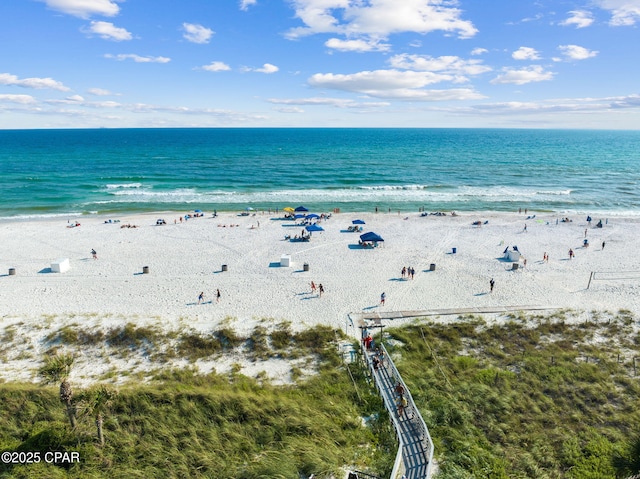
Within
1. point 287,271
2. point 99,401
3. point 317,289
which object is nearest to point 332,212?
point 287,271

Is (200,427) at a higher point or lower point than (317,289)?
lower

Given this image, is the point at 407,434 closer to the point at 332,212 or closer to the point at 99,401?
the point at 99,401

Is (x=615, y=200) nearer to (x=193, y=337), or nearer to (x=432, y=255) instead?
(x=432, y=255)

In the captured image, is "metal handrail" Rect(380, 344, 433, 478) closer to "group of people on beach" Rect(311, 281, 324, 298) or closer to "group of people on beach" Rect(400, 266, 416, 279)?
"group of people on beach" Rect(311, 281, 324, 298)

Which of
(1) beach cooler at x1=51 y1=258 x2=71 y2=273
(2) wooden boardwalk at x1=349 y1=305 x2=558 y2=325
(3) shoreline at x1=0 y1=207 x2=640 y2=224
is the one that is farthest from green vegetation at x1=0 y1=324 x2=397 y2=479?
(3) shoreline at x1=0 y1=207 x2=640 y2=224

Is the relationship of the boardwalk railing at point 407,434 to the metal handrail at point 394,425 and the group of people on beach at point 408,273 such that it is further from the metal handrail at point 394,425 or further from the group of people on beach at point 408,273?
the group of people on beach at point 408,273

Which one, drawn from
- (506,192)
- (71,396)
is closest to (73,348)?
(71,396)

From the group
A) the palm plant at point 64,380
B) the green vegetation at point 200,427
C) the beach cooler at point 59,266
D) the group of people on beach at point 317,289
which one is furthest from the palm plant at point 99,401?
the beach cooler at point 59,266
